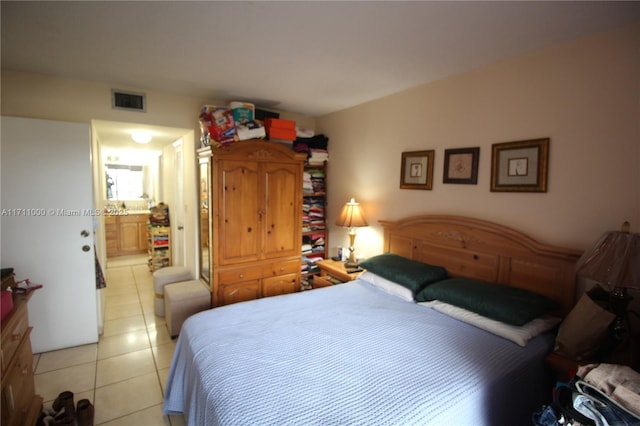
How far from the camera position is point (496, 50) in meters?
1.94

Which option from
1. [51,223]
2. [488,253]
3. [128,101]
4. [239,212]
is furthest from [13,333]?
[488,253]

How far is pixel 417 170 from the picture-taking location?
2.72 metres

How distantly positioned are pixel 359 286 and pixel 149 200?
4.67m

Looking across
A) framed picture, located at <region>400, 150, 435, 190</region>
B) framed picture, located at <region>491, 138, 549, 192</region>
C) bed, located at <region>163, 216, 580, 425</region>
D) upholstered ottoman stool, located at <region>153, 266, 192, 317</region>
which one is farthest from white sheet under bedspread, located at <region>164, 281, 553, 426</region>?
upholstered ottoman stool, located at <region>153, 266, 192, 317</region>

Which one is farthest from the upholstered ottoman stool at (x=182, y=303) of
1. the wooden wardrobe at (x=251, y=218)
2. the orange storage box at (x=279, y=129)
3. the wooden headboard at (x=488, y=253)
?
the wooden headboard at (x=488, y=253)

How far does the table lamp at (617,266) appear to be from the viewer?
1.37 metres

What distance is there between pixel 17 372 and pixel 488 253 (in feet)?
9.48

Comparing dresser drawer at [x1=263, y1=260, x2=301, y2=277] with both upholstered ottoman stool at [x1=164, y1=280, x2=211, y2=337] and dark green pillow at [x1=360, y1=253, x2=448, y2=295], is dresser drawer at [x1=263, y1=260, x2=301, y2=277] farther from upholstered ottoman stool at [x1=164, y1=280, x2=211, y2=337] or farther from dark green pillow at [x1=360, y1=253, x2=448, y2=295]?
dark green pillow at [x1=360, y1=253, x2=448, y2=295]

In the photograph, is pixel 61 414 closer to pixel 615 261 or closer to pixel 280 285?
pixel 280 285

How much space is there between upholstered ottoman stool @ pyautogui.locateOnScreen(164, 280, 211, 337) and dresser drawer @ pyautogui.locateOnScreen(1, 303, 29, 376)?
3.77 feet

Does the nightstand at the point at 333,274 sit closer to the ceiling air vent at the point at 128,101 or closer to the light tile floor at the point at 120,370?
the light tile floor at the point at 120,370

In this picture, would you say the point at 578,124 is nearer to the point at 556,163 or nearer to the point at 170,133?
the point at 556,163

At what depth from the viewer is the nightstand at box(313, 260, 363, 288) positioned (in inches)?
115

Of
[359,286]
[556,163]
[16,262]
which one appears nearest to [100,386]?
[16,262]
